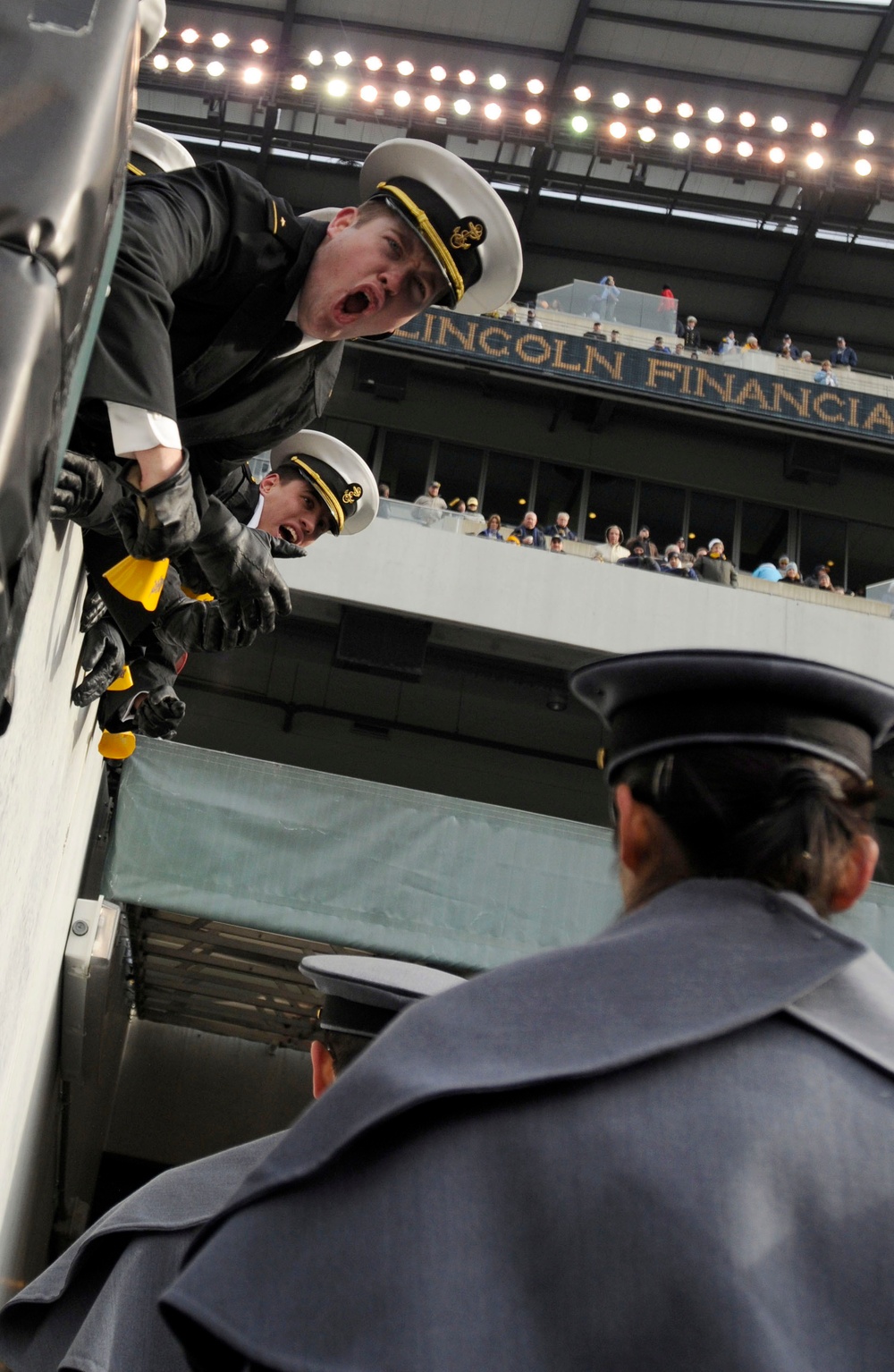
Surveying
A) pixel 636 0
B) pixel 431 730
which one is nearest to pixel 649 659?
pixel 431 730

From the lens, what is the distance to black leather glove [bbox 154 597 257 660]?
256 cm

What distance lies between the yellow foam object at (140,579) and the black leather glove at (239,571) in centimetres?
22

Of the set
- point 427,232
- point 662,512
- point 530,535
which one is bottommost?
point 427,232

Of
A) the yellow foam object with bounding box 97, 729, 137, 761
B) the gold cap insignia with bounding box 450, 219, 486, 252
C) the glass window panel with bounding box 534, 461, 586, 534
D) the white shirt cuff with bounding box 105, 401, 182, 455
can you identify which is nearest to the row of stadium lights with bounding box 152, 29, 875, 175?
the glass window panel with bounding box 534, 461, 586, 534

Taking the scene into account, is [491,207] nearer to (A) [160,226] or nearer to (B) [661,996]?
(A) [160,226]

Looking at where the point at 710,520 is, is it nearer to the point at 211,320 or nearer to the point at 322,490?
the point at 322,490

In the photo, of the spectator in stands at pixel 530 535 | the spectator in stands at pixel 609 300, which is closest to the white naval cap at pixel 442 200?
the spectator in stands at pixel 530 535

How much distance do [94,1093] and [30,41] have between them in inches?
461

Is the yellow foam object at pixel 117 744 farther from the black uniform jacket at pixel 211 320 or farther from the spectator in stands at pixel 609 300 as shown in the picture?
the spectator in stands at pixel 609 300

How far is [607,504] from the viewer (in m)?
16.9

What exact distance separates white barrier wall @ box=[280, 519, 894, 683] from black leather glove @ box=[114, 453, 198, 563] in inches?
391

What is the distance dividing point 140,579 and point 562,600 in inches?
377

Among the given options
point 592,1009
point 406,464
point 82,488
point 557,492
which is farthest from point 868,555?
point 592,1009

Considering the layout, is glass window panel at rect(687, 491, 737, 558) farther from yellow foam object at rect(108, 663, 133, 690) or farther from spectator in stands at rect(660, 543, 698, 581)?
yellow foam object at rect(108, 663, 133, 690)
